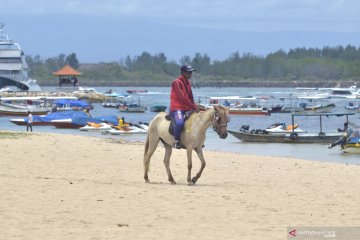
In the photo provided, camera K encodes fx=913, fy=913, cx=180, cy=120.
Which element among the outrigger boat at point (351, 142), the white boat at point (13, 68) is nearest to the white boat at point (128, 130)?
the outrigger boat at point (351, 142)

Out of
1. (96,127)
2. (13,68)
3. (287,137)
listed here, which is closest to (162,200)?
(287,137)

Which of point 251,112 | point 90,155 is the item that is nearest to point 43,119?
point 251,112

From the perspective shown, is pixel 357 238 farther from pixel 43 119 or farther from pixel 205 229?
pixel 43 119

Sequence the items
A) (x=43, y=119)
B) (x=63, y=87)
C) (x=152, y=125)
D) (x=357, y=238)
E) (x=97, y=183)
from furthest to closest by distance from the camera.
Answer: (x=63, y=87)
(x=43, y=119)
(x=152, y=125)
(x=97, y=183)
(x=357, y=238)

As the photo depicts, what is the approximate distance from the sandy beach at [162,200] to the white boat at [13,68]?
10053 cm

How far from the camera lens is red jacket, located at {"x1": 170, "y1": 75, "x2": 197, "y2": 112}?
15969 mm

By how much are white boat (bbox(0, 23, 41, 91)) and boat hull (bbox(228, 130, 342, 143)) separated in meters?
80.3

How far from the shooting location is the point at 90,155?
22891 mm

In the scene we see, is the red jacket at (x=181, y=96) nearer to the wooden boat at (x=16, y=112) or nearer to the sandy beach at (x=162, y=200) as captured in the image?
the sandy beach at (x=162, y=200)

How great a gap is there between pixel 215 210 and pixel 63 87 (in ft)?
387

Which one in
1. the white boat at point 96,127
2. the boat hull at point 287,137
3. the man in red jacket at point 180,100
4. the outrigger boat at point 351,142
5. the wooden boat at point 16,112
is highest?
the man in red jacket at point 180,100

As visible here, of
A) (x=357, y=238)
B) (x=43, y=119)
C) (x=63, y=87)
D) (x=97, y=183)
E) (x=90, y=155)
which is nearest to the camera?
(x=357, y=238)

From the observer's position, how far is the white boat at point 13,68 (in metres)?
120

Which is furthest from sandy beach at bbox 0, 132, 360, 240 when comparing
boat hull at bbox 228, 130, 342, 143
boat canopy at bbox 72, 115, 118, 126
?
boat canopy at bbox 72, 115, 118, 126
